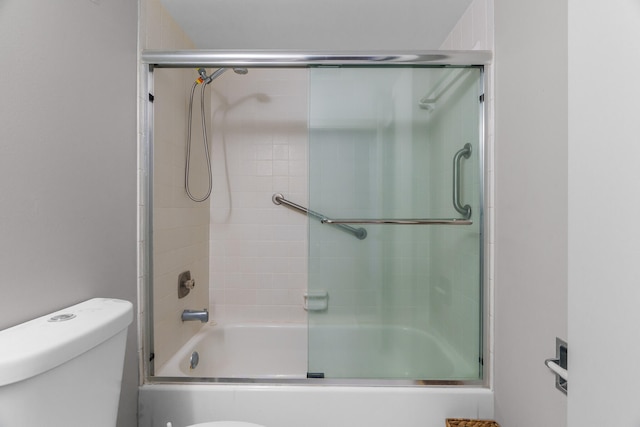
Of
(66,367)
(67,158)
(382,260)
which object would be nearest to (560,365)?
(382,260)

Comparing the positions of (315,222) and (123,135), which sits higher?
(123,135)

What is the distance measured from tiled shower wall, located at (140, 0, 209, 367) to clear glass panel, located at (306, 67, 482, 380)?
70cm

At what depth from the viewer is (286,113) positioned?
222 centimetres

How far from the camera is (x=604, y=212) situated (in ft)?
1.38

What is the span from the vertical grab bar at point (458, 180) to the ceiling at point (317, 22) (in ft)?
2.22

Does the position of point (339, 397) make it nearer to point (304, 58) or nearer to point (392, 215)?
point (392, 215)

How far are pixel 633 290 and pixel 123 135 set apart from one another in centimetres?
144

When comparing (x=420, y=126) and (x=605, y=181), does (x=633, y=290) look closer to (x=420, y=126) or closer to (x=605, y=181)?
(x=605, y=181)

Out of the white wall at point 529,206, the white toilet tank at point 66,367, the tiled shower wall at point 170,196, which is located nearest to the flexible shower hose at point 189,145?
the tiled shower wall at point 170,196

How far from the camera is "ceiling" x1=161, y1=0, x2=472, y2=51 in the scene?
1.44 m

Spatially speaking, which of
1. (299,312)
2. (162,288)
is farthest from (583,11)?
(299,312)

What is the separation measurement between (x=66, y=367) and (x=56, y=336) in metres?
0.08

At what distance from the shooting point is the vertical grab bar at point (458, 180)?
1331 mm

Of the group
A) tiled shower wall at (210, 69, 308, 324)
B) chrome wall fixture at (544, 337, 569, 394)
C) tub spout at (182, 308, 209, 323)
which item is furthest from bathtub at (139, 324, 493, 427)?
tiled shower wall at (210, 69, 308, 324)
